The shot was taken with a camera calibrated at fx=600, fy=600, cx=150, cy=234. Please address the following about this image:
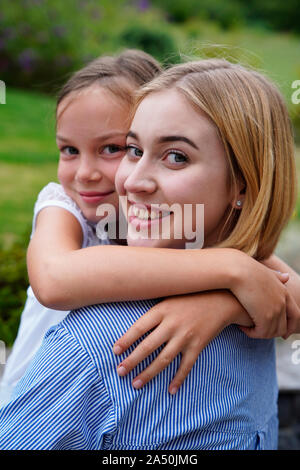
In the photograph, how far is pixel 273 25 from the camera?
55.8 feet

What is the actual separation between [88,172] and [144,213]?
58 centimetres

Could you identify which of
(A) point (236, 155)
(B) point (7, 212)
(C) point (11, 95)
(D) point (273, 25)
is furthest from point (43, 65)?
(A) point (236, 155)

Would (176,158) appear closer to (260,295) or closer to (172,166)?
(172,166)

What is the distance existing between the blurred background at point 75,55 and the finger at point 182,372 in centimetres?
112

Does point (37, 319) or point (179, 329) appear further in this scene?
point (37, 319)

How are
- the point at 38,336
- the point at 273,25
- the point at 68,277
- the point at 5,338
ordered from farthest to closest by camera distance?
the point at 273,25 < the point at 5,338 < the point at 38,336 < the point at 68,277

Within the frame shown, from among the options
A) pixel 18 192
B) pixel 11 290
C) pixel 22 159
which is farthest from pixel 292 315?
pixel 22 159

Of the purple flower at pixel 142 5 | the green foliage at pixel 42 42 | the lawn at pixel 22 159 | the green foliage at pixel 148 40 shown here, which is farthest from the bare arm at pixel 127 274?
the purple flower at pixel 142 5

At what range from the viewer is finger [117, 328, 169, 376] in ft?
5.24

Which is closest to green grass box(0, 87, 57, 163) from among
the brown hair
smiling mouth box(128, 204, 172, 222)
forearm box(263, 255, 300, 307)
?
the brown hair

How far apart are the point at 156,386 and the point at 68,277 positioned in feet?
1.33

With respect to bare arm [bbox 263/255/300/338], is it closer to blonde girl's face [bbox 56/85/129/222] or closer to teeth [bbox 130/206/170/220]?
teeth [bbox 130/206/170/220]

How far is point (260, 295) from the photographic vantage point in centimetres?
179
